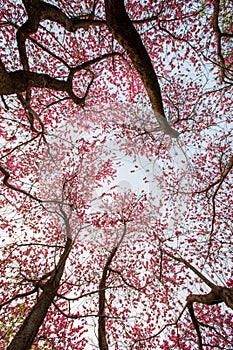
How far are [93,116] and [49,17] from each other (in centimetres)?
498

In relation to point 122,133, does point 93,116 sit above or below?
→ above

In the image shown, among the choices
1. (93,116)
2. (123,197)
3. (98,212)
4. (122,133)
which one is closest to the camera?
(122,133)

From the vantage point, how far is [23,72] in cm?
346

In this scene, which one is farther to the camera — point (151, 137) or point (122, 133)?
point (122, 133)

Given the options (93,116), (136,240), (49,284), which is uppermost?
(93,116)

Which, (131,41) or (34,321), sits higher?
(131,41)

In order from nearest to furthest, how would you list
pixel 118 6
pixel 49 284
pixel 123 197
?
1. pixel 118 6
2. pixel 49 284
3. pixel 123 197

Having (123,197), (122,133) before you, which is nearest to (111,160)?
(123,197)

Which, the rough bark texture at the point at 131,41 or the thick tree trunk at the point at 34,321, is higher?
the rough bark texture at the point at 131,41

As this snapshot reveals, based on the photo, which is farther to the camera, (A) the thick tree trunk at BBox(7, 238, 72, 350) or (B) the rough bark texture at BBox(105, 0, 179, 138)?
(A) the thick tree trunk at BBox(7, 238, 72, 350)

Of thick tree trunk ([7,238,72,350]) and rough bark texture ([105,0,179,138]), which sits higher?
rough bark texture ([105,0,179,138])

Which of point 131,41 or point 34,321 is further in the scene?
point 34,321

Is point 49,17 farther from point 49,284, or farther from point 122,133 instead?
point 49,284

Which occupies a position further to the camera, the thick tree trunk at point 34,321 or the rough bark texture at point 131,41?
the thick tree trunk at point 34,321
